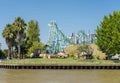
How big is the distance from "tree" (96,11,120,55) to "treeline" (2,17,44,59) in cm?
2397

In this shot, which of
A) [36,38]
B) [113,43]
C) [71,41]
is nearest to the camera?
[113,43]

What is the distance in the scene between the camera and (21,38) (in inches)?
4737

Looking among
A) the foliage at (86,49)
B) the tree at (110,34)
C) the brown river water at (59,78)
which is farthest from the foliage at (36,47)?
the brown river water at (59,78)

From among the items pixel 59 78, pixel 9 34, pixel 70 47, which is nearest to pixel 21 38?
pixel 9 34

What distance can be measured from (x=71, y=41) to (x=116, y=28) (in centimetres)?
8414

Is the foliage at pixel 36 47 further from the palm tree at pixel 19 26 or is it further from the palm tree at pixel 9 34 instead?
the palm tree at pixel 19 26

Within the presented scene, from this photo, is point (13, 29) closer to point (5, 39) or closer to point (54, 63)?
point (5, 39)

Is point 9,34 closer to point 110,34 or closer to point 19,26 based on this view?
point 19,26

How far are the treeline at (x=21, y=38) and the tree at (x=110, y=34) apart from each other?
78.6 ft

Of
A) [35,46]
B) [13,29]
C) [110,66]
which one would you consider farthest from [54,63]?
[35,46]

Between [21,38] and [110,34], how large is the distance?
29.1 metres

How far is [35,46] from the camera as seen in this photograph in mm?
145625

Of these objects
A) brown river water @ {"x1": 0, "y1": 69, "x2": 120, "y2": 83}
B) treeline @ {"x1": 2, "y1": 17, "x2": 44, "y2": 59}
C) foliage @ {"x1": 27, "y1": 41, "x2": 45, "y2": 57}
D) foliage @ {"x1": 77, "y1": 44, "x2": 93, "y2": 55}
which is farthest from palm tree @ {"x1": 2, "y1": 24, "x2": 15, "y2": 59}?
brown river water @ {"x1": 0, "y1": 69, "x2": 120, "y2": 83}

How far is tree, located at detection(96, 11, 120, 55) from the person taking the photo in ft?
337
